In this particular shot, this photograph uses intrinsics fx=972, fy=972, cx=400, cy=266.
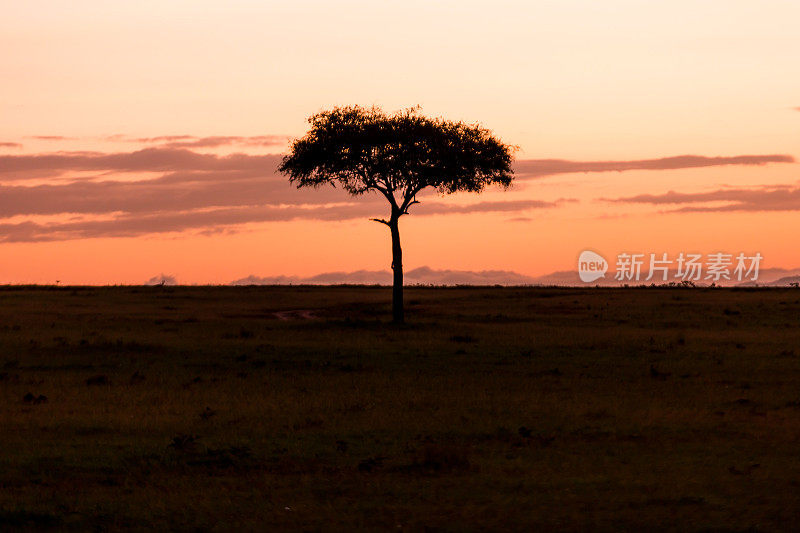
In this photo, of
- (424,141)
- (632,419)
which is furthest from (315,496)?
(424,141)

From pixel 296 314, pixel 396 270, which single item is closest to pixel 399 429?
pixel 396 270

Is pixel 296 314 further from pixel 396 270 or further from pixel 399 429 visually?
pixel 399 429

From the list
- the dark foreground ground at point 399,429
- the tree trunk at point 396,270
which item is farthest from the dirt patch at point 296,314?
the dark foreground ground at point 399,429

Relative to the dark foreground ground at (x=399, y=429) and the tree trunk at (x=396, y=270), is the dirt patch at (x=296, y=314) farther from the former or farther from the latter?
the dark foreground ground at (x=399, y=429)

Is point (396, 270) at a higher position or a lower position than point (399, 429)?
higher

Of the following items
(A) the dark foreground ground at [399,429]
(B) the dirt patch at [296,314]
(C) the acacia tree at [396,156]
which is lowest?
(B) the dirt patch at [296,314]

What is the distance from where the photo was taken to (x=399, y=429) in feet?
70.2

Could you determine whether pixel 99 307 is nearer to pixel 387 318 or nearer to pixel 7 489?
pixel 387 318

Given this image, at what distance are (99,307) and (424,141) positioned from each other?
28241 millimetres

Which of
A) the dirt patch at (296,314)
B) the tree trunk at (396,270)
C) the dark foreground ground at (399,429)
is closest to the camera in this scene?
the dark foreground ground at (399,429)

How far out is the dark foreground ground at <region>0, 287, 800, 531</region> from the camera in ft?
46.7

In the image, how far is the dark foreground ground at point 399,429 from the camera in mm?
14234

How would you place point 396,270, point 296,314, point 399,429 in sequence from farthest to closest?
point 296,314
point 396,270
point 399,429

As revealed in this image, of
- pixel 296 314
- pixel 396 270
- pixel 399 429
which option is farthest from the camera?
pixel 296 314
